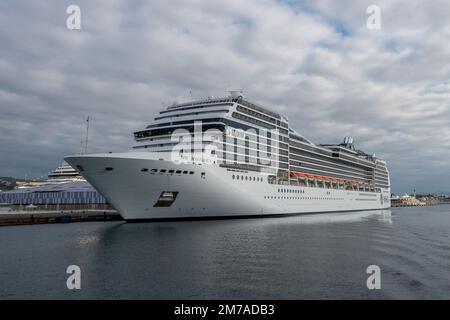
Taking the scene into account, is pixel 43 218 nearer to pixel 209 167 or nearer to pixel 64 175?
pixel 209 167

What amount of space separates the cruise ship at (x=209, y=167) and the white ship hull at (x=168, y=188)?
105mm

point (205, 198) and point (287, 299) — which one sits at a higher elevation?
point (205, 198)

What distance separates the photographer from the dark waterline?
1548 cm

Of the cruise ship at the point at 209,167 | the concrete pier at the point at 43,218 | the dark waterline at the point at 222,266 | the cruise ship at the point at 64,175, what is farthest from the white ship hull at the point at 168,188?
the cruise ship at the point at 64,175

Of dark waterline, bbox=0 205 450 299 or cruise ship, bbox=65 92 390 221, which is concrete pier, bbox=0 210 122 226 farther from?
dark waterline, bbox=0 205 450 299

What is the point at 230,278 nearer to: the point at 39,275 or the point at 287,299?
the point at 287,299

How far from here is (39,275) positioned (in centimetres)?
1800

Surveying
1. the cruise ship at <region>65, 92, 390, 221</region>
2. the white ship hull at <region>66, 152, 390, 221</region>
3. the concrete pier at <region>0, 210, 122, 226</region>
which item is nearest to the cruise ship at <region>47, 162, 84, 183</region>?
the concrete pier at <region>0, 210, 122, 226</region>

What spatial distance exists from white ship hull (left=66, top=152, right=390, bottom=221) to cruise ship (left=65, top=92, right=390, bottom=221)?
0.34 ft

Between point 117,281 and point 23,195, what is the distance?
88143 millimetres

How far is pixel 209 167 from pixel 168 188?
520 cm

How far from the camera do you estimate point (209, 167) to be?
133 feet
